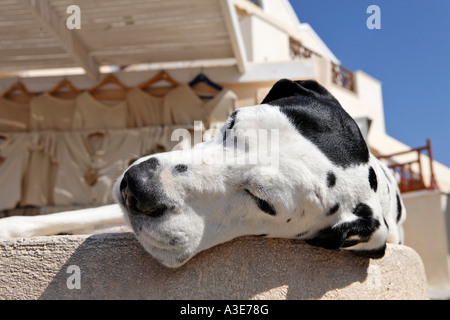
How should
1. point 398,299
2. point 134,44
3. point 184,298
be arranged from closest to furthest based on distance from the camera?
point 184,298 → point 398,299 → point 134,44

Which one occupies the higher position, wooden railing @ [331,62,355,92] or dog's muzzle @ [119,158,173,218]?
wooden railing @ [331,62,355,92]

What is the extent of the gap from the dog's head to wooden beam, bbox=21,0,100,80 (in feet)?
12.8

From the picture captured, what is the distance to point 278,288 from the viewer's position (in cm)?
144

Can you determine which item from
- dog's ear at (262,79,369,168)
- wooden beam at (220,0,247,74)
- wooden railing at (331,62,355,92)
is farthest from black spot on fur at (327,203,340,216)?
wooden railing at (331,62,355,92)

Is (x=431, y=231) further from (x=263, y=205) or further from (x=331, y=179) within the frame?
(x=263, y=205)

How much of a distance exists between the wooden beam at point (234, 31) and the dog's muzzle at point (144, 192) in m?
3.67

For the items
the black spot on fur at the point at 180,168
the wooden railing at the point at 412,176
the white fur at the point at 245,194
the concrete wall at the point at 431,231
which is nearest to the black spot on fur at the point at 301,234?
the white fur at the point at 245,194

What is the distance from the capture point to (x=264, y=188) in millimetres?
1373

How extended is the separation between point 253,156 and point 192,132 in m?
4.28

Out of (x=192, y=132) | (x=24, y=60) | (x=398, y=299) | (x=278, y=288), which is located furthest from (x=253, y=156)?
(x=24, y=60)

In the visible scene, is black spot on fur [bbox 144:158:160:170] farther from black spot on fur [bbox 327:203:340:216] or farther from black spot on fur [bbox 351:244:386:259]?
black spot on fur [bbox 351:244:386:259]

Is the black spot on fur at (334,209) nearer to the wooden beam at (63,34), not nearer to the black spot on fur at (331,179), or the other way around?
the black spot on fur at (331,179)

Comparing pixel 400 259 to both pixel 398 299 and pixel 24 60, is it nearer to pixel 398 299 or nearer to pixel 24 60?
pixel 398 299

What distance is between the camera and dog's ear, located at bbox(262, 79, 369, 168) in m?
1.48
